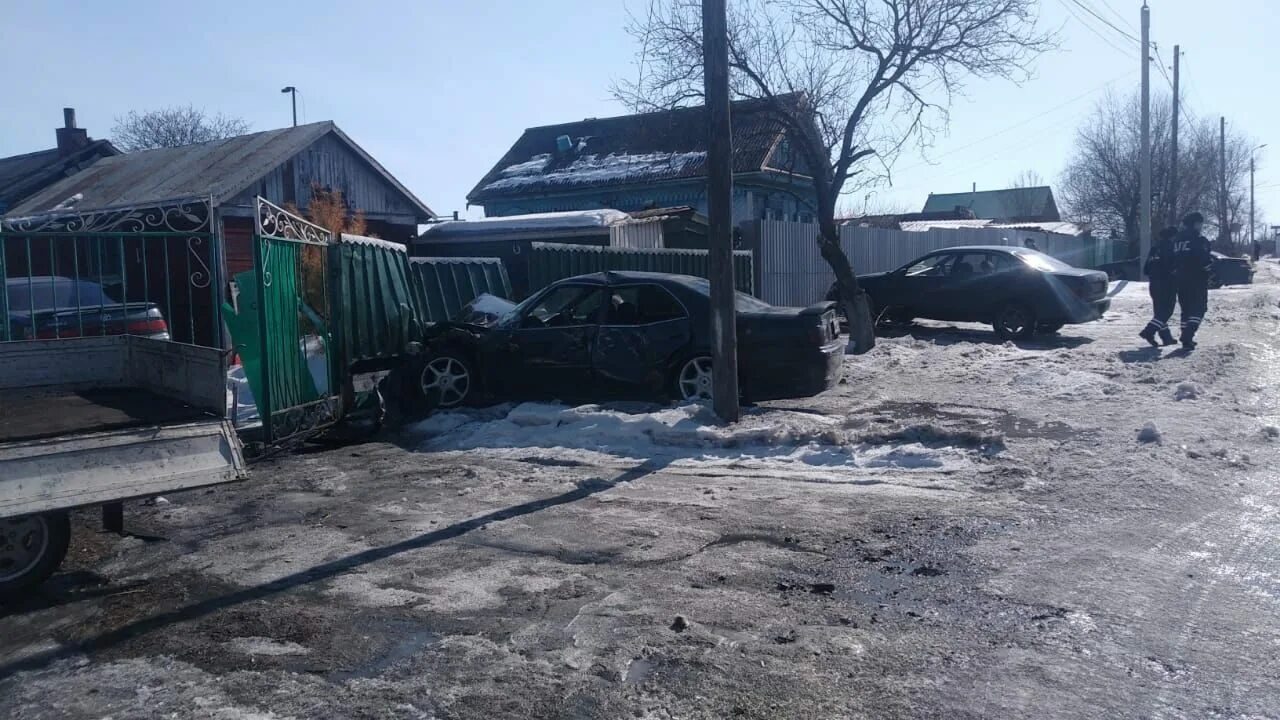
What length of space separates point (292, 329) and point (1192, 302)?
1125 cm

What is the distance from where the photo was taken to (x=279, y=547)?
19.6 ft

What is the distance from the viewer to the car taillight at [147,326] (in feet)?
31.7

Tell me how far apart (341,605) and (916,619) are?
8.90 ft

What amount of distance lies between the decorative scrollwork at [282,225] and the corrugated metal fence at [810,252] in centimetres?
920

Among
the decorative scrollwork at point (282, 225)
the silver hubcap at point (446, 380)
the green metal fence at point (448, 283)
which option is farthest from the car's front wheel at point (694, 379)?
the green metal fence at point (448, 283)

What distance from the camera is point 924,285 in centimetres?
1675

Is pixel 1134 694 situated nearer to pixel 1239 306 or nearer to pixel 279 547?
pixel 279 547

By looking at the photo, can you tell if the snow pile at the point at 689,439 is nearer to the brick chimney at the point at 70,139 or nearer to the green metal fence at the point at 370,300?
the green metal fence at the point at 370,300

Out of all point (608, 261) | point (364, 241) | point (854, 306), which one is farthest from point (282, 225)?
point (854, 306)

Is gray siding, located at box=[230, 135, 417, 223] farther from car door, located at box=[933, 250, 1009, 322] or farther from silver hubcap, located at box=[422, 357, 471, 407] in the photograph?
car door, located at box=[933, 250, 1009, 322]

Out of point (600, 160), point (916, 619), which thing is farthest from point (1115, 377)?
point (600, 160)

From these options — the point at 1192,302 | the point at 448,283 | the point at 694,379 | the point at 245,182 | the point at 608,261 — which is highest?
the point at 245,182

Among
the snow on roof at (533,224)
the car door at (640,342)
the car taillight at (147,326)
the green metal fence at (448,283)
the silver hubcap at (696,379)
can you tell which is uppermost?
the snow on roof at (533,224)

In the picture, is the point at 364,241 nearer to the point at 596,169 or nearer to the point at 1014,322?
the point at 1014,322
